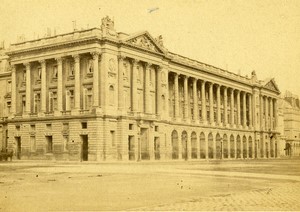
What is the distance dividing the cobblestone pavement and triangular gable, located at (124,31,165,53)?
37.1 metres

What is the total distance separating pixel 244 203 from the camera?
14.1 meters

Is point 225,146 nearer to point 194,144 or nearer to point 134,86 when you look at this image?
point 194,144

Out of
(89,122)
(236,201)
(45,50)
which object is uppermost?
(45,50)

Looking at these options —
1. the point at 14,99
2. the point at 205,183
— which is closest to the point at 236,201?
the point at 205,183

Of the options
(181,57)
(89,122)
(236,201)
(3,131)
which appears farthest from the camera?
(181,57)

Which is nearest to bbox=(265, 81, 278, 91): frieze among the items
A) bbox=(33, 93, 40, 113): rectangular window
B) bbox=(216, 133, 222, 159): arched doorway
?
bbox=(216, 133, 222, 159): arched doorway

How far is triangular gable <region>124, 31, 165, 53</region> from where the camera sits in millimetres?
52719

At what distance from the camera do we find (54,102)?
2101 inches

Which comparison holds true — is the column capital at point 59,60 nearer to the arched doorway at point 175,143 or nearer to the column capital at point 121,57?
the column capital at point 121,57

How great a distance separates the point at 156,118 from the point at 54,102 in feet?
37.3

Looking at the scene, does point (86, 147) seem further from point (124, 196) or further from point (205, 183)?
point (124, 196)

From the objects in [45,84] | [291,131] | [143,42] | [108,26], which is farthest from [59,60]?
[291,131]

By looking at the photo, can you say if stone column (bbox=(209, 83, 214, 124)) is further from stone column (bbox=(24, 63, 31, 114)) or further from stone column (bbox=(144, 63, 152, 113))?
stone column (bbox=(24, 63, 31, 114))

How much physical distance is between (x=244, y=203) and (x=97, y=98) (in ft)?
119
